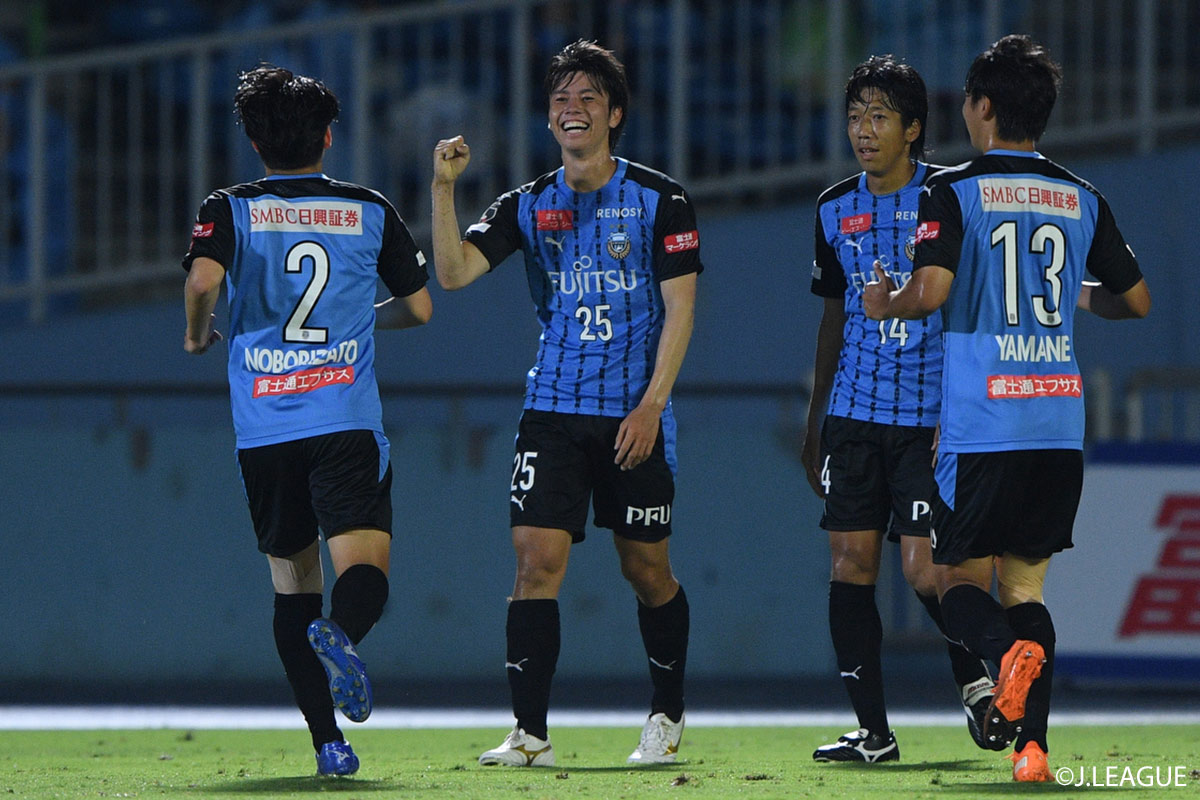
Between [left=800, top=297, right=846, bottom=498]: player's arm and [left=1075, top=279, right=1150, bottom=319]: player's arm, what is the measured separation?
92 cm

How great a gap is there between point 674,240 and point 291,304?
1298mm

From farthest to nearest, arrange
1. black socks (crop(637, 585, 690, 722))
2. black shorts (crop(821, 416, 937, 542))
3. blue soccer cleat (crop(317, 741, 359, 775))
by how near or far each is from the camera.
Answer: black socks (crop(637, 585, 690, 722))
black shorts (crop(821, 416, 937, 542))
blue soccer cleat (crop(317, 741, 359, 775))

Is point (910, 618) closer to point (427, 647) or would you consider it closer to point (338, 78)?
point (427, 647)

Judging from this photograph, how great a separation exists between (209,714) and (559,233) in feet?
13.0

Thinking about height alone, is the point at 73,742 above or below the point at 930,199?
below

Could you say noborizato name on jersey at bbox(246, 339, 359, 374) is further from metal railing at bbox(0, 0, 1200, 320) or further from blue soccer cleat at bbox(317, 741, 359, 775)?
metal railing at bbox(0, 0, 1200, 320)

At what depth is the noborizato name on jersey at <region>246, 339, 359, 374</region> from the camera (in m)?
5.78

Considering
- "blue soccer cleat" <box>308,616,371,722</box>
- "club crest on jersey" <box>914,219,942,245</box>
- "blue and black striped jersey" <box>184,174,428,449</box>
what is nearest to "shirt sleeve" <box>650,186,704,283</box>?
"club crest on jersey" <box>914,219,942,245</box>

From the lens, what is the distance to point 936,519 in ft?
18.7

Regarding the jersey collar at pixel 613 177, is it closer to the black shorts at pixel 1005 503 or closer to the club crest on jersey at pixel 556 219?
the club crest on jersey at pixel 556 219

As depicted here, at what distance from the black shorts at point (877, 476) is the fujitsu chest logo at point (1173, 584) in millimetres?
4101

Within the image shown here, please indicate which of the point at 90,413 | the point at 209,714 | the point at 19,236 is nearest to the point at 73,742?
the point at 209,714

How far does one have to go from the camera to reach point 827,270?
6.70m

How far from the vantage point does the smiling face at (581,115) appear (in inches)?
252
